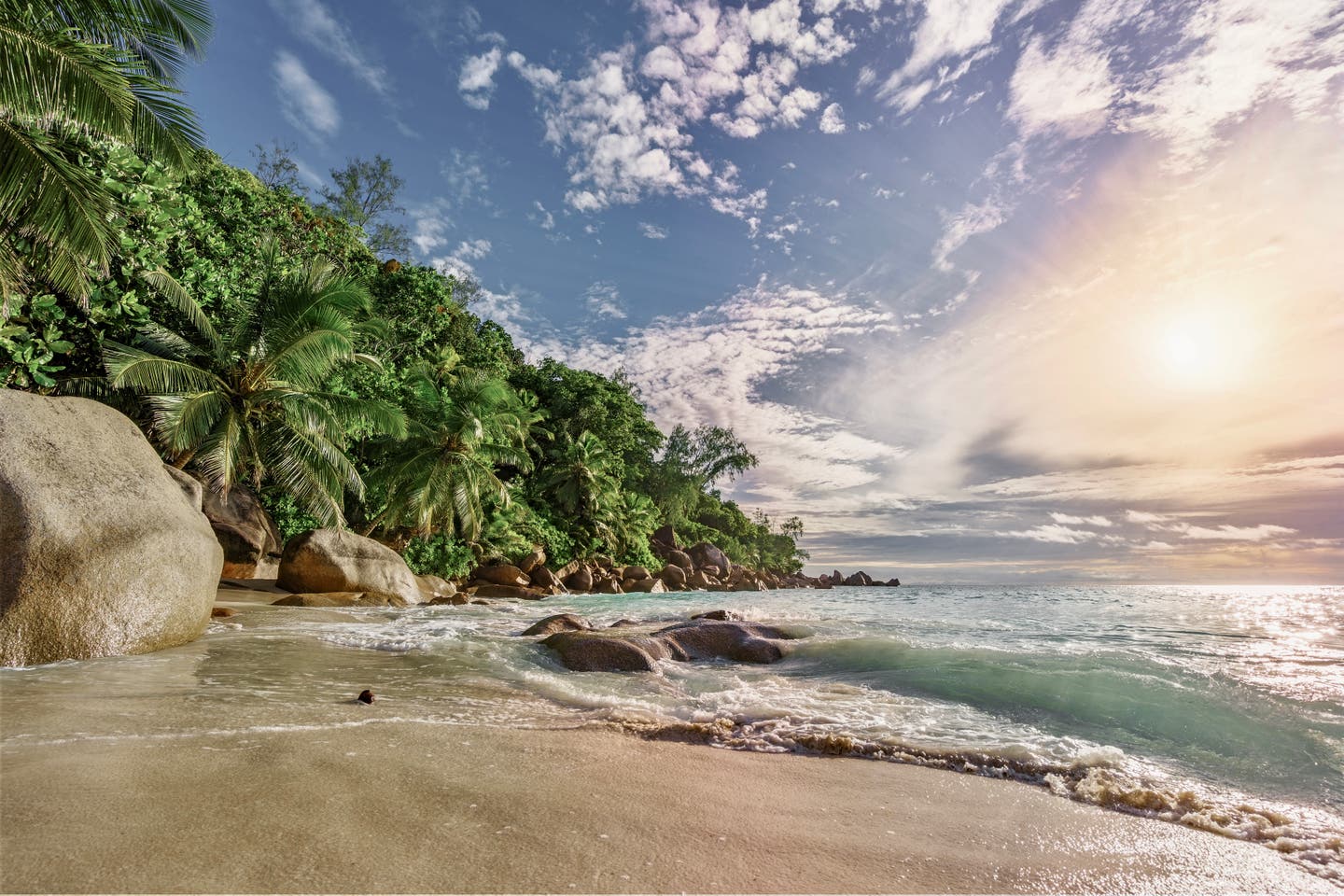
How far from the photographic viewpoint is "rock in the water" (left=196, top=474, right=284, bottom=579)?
48.9 ft

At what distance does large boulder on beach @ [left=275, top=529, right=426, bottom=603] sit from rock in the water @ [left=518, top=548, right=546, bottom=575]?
8.65m

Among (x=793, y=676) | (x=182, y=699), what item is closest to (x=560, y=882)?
(x=182, y=699)

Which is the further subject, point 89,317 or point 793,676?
point 89,317

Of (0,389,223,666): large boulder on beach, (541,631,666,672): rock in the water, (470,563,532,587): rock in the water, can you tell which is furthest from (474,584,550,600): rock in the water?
(541,631,666,672): rock in the water

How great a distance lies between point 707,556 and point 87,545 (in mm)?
33292

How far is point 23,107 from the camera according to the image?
24.8 feet

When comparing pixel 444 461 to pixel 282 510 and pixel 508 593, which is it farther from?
pixel 508 593

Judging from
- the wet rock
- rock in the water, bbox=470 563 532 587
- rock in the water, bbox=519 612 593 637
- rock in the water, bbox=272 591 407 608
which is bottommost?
rock in the water, bbox=272 591 407 608

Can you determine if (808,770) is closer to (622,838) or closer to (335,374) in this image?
(622,838)

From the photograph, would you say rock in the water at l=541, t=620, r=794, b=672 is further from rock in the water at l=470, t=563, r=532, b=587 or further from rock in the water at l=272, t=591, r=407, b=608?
rock in the water at l=470, t=563, r=532, b=587

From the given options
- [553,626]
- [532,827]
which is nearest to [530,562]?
[553,626]

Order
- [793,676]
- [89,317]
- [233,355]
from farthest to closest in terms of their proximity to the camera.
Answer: [233,355]
[89,317]
[793,676]

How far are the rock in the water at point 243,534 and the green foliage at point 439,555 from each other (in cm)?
504

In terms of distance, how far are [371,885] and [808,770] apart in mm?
2243
